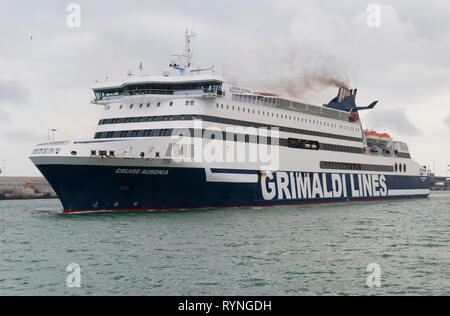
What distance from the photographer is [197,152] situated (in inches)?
1238

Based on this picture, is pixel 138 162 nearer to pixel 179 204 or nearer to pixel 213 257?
pixel 179 204

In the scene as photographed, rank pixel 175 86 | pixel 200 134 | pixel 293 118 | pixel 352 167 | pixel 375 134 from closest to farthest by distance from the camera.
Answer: pixel 200 134 < pixel 175 86 < pixel 293 118 < pixel 352 167 < pixel 375 134

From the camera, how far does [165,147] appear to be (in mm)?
30672

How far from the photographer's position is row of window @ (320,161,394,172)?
1720 inches

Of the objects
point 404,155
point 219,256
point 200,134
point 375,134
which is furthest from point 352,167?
point 219,256

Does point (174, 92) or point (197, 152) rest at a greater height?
point (174, 92)

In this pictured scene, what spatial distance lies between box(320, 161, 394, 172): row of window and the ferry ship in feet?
0.54

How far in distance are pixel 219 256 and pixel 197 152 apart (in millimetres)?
15519

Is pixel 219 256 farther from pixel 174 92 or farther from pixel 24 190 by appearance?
pixel 24 190

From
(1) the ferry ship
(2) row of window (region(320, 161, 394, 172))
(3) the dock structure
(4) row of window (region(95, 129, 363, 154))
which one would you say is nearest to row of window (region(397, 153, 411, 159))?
(2) row of window (region(320, 161, 394, 172))

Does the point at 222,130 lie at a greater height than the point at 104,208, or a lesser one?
greater

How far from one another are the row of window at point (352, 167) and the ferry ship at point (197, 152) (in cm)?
17

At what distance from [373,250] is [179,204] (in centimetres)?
1461
